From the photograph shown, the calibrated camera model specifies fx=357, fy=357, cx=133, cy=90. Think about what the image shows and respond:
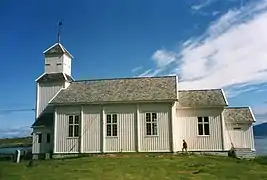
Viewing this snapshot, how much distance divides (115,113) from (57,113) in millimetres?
5769

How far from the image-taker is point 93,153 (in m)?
33.0

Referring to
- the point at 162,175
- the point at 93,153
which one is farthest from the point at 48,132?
the point at 162,175

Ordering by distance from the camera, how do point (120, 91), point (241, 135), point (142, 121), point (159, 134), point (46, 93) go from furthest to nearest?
point (46, 93) → point (120, 91) → point (241, 135) → point (142, 121) → point (159, 134)

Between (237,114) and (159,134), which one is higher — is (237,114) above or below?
above

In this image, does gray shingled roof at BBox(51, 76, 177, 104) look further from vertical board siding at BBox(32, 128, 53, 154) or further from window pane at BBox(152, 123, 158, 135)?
vertical board siding at BBox(32, 128, 53, 154)

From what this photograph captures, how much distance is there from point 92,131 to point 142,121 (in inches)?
190

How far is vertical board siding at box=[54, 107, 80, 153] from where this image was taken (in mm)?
33625

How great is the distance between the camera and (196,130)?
3362 centimetres

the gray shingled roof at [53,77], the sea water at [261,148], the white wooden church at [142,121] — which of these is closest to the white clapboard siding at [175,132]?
the white wooden church at [142,121]

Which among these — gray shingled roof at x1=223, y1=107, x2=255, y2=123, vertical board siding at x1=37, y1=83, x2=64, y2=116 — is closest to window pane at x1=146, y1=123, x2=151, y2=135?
gray shingled roof at x1=223, y1=107, x2=255, y2=123

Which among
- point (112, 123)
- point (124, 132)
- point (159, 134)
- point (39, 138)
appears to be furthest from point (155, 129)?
point (39, 138)

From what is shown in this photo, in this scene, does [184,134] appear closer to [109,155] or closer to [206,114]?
[206,114]

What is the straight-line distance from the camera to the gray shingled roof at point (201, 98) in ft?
111

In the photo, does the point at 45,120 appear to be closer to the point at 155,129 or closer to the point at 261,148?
the point at 155,129
